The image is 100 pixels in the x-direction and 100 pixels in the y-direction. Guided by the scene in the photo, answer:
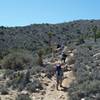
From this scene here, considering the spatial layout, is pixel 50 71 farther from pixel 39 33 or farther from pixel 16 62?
pixel 39 33

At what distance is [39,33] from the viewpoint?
270ft

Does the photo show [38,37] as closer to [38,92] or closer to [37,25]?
[37,25]

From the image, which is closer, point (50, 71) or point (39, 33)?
point (50, 71)

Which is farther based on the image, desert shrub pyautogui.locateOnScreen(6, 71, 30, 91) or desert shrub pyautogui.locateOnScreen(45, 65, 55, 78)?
desert shrub pyautogui.locateOnScreen(45, 65, 55, 78)

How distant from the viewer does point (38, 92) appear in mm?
21422

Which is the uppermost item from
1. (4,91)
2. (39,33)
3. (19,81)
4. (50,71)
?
(39,33)

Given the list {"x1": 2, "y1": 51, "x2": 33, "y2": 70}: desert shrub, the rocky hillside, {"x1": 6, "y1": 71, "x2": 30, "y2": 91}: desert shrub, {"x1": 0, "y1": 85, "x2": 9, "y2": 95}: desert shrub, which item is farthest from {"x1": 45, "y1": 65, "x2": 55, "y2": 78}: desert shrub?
the rocky hillside

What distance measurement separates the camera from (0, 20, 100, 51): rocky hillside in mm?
70938

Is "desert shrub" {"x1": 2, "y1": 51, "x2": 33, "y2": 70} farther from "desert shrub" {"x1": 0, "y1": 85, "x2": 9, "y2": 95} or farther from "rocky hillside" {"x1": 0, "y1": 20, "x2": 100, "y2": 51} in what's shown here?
"rocky hillside" {"x1": 0, "y1": 20, "x2": 100, "y2": 51}

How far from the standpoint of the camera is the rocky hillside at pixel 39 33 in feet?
233

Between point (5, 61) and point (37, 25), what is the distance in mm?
59205

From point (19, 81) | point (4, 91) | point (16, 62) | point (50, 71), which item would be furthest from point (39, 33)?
point (4, 91)

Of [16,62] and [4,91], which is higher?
[16,62]

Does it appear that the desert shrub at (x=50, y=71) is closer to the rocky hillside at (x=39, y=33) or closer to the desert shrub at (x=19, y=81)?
the desert shrub at (x=19, y=81)
